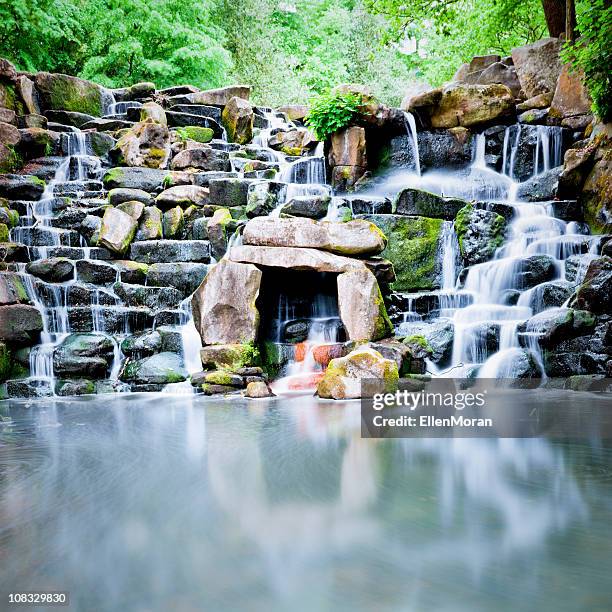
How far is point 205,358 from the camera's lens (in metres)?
7.80

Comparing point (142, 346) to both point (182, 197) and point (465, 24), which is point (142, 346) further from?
point (465, 24)

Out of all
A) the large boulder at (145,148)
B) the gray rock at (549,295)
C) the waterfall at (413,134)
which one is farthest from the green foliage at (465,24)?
the gray rock at (549,295)

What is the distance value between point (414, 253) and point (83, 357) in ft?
19.9

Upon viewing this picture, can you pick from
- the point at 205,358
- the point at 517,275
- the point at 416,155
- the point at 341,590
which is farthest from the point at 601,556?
the point at 416,155

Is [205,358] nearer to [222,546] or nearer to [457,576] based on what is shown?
[222,546]

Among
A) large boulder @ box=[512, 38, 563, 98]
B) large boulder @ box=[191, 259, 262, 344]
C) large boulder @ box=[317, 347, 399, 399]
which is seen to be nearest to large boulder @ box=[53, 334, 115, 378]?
large boulder @ box=[191, 259, 262, 344]

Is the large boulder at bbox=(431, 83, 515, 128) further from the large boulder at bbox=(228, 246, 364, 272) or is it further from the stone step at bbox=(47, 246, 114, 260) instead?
the stone step at bbox=(47, 246, 114, 260)

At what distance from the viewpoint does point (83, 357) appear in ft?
27.6

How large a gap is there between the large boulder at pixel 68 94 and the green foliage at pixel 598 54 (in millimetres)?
14296

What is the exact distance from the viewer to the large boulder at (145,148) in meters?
14.5

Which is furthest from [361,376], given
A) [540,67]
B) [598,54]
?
[540,67]

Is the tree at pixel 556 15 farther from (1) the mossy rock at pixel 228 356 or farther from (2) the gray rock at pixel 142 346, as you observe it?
(2) the gray rock at pixel 142 346

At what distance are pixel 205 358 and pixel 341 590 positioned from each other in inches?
228

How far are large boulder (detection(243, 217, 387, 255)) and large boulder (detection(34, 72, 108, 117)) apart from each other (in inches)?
512
